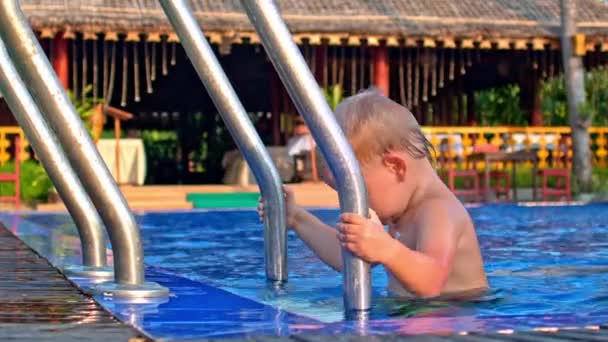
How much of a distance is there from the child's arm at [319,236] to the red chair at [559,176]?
11212 mm

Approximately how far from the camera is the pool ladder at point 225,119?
7.63ft

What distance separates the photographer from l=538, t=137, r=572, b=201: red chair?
14.5m

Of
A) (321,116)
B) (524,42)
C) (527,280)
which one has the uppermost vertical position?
(524,42)

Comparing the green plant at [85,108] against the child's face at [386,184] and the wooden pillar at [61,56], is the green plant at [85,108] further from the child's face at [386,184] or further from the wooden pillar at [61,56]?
the child's face at [386,184]

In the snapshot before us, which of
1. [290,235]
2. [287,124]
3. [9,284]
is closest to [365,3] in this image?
[287,124]

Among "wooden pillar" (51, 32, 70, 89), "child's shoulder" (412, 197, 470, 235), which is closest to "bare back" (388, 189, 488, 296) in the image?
"child's shoulder" (412, 197, 470, 235)

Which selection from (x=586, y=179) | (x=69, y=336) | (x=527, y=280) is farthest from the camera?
(x=586, y=179)

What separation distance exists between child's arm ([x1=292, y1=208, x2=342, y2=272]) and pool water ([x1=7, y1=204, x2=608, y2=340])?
12 centimetres

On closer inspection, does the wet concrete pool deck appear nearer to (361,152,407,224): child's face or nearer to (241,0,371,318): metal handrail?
(241,0,371,318): metal handrail

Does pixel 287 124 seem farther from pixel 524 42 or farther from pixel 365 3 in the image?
pixel 524 42

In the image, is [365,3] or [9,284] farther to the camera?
[365,3]

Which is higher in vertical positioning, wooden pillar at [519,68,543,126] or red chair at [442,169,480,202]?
wooden pillar at [519,68,543,126]

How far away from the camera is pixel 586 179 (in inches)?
599

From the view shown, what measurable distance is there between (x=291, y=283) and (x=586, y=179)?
1224cm
